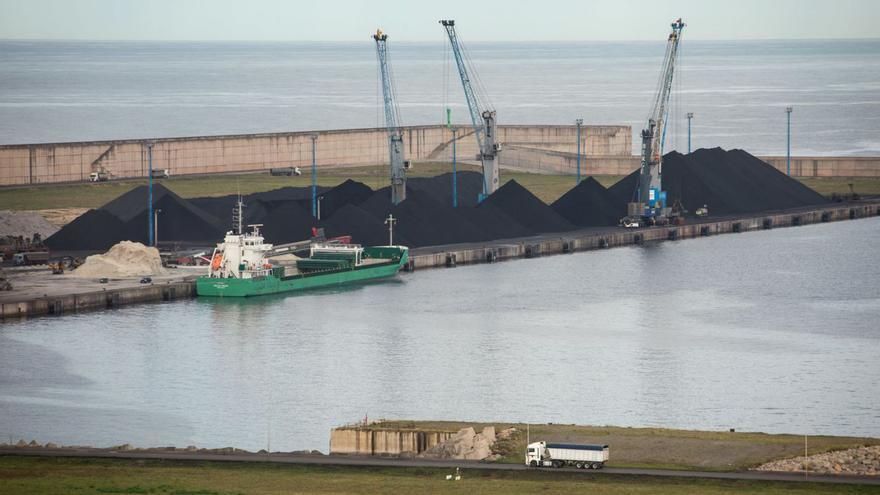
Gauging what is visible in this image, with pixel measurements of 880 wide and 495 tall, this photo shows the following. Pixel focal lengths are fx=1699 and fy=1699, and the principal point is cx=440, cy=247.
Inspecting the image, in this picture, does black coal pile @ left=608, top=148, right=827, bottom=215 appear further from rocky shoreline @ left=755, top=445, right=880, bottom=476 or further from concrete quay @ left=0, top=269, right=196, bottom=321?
rocky shoreline @ left=755, top=445, right=880, bottom=476

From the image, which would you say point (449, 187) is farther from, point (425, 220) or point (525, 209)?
point (425, 220)

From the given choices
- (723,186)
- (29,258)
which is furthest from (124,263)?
(723,186)

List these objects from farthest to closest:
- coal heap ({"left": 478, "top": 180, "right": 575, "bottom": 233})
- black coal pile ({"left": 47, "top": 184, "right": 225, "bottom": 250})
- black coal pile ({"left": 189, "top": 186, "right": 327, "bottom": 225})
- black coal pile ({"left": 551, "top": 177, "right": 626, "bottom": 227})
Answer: black coal pile ({"left": 551, "top": 177, "right": 626, "bottom": 227}), coal heap ({"left": 478, "top": 180, "right": 575, "bottom": 233}), black coal pile ({"left": 189, "top": 186, "right": 327, "bottom": 225}), black coal pile ({"left": 47, "top": 184, "right": 225, "bottom": 250})

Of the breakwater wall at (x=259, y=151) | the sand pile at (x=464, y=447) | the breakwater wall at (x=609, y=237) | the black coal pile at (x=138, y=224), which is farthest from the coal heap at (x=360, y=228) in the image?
the sand pile at (x=464, y=447)

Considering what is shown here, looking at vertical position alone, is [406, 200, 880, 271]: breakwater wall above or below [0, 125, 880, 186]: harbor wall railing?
below

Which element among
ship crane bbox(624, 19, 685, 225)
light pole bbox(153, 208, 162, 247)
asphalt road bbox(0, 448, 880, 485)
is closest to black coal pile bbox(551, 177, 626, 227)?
ship crane bbox(624, 19, 685, 225)
